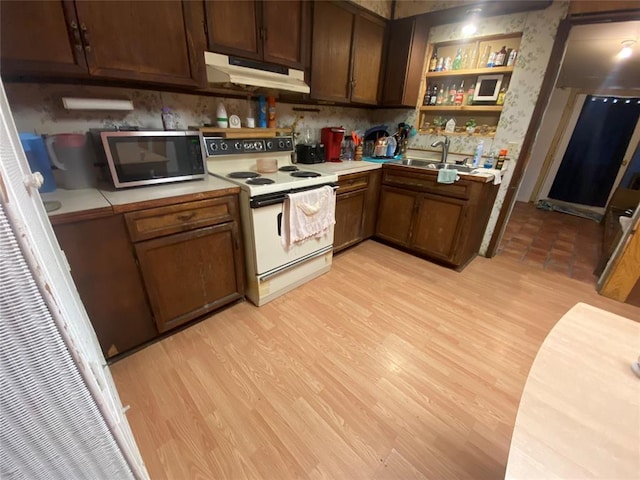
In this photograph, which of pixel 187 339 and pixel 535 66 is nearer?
pixel 187 339

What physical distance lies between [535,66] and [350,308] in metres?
2.52

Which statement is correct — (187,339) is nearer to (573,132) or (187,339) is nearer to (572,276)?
(572,276)

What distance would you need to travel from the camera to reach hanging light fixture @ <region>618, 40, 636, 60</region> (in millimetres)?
2502

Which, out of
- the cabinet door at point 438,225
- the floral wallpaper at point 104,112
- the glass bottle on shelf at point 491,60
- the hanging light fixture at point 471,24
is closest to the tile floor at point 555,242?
the cabinet door at point 438,225

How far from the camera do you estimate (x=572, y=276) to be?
8.27ft

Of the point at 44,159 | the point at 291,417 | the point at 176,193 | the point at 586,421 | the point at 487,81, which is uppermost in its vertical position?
the point at 487,81

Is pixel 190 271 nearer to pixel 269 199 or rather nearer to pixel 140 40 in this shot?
pixel 269 199

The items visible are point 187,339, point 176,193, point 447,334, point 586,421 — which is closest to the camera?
point 586,421

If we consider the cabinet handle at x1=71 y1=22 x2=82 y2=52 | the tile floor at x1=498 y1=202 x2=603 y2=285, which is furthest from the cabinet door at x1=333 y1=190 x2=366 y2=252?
the cabinet handle at x1=71 y1=22 x2=82 y2=52

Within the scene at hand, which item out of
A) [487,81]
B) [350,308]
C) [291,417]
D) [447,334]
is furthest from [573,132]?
[291,417]

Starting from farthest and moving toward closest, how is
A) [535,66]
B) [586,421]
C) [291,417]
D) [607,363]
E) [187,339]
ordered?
[535,66], [187,339], [291,417], [607,363], [586,421]

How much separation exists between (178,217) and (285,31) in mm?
1517

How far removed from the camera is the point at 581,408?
56 centimetres

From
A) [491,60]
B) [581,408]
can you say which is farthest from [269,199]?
[491,60]
